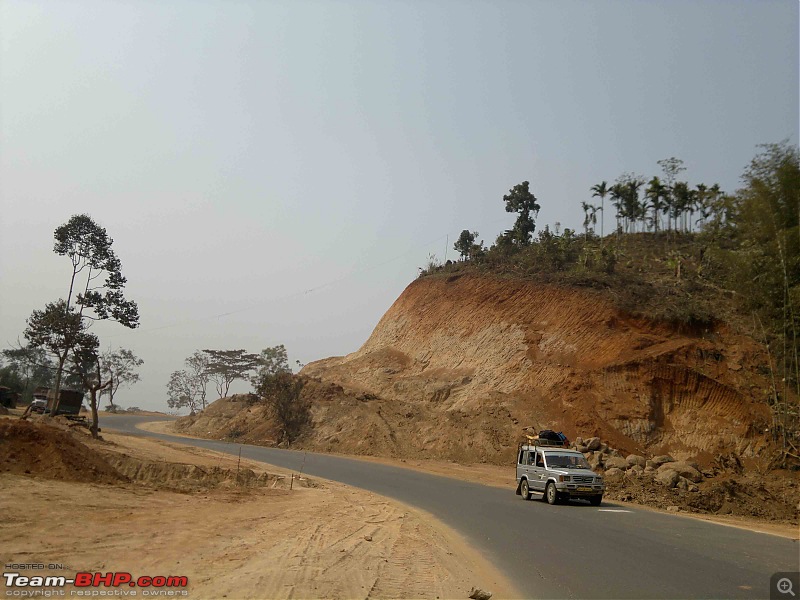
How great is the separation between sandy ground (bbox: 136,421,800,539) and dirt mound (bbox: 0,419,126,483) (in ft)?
51.5

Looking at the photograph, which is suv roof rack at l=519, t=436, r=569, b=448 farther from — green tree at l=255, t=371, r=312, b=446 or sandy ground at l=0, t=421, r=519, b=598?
green tree at l=255, t=371, r=312, b=446

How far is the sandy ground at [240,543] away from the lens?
27.0 feet

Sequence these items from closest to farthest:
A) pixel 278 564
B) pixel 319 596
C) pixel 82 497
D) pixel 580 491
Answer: pixel 319 596, pixel 278 564, pixel 82 497, pixel 580 491

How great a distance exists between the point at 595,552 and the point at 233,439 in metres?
45.9

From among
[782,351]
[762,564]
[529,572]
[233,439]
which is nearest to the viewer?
[529,572]

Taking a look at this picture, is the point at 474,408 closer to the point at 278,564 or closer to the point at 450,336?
the point at 450,336

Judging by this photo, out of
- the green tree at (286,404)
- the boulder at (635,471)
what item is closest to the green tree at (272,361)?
the green tree at (286,404)

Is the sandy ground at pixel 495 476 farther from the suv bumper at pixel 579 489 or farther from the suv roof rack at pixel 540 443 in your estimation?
the suv roof rack at pixel 540 443

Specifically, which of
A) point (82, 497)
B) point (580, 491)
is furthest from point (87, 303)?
point (580, 491)

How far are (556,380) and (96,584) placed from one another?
39.5m

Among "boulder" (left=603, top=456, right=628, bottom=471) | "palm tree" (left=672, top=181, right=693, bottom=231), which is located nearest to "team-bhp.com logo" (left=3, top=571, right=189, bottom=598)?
"boulder" (left=603, top=456, right=628, bottom=471)

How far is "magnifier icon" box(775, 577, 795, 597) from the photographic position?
28.2 feet

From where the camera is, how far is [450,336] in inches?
2208

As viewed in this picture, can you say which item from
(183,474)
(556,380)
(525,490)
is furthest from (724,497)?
(556,380)
